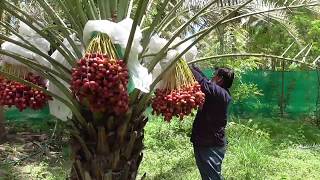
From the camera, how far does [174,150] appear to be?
7.62m

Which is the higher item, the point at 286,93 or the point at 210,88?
the point at 210,88

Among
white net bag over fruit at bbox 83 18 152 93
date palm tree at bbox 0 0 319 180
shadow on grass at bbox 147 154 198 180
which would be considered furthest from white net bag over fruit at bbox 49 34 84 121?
shadow on grass at bbox 147 154 198 180

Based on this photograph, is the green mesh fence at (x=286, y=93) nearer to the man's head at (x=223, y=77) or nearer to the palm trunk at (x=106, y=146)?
the man's head at (x=223, y=77)

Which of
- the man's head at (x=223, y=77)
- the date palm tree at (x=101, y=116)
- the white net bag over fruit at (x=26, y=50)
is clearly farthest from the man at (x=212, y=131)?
the white net bag over fruit at (x=26, y=50)

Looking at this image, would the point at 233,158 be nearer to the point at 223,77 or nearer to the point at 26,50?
the point at 223,77

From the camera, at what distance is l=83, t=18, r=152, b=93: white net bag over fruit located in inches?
105

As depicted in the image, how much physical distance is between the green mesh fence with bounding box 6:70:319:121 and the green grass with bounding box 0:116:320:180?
8.17 feet

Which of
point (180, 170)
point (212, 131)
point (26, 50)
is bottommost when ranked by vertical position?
point (180, 170)

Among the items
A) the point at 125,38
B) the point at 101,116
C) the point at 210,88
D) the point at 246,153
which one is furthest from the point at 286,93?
the point at 125,38

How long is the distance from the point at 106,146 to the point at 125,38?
0.73 meters

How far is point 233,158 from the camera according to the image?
692 centimetres

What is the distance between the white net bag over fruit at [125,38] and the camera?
267 cm

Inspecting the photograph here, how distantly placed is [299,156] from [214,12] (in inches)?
156

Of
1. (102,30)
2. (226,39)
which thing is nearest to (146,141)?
(226,39)
